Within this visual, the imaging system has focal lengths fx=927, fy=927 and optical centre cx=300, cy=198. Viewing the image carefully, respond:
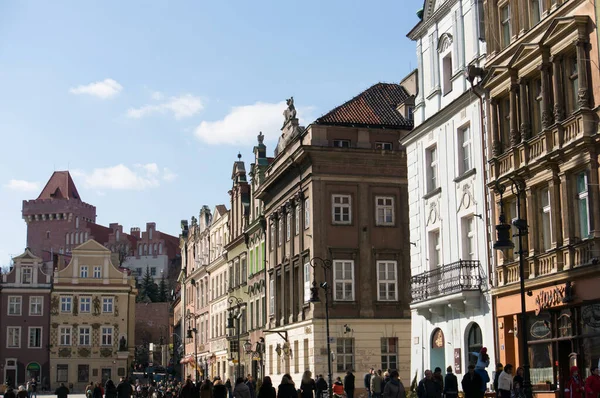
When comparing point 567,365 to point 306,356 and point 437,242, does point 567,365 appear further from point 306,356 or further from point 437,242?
point 306,356

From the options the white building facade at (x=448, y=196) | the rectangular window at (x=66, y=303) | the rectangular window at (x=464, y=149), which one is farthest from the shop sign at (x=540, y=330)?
the rectangular window at (x=66, y=303)

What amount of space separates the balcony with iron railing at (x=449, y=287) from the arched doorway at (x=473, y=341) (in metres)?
0.72

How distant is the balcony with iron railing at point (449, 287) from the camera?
30.4 m

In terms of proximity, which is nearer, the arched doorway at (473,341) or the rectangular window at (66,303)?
the arched doorway at (473,341)

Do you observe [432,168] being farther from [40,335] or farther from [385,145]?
[40,335]

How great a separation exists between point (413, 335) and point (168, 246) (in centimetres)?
15176

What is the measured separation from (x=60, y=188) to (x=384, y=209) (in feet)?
443

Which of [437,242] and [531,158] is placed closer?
[531,158]

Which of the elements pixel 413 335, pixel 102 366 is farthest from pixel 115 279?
pixel 413 335

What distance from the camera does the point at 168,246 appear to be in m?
184

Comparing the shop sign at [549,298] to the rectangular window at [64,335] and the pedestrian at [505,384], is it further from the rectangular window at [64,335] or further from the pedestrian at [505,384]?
the rectangular window at [64,335]

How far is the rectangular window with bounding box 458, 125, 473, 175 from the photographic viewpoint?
31720 millimetres

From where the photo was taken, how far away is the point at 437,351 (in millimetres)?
33875

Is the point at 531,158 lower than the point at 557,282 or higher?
higher
